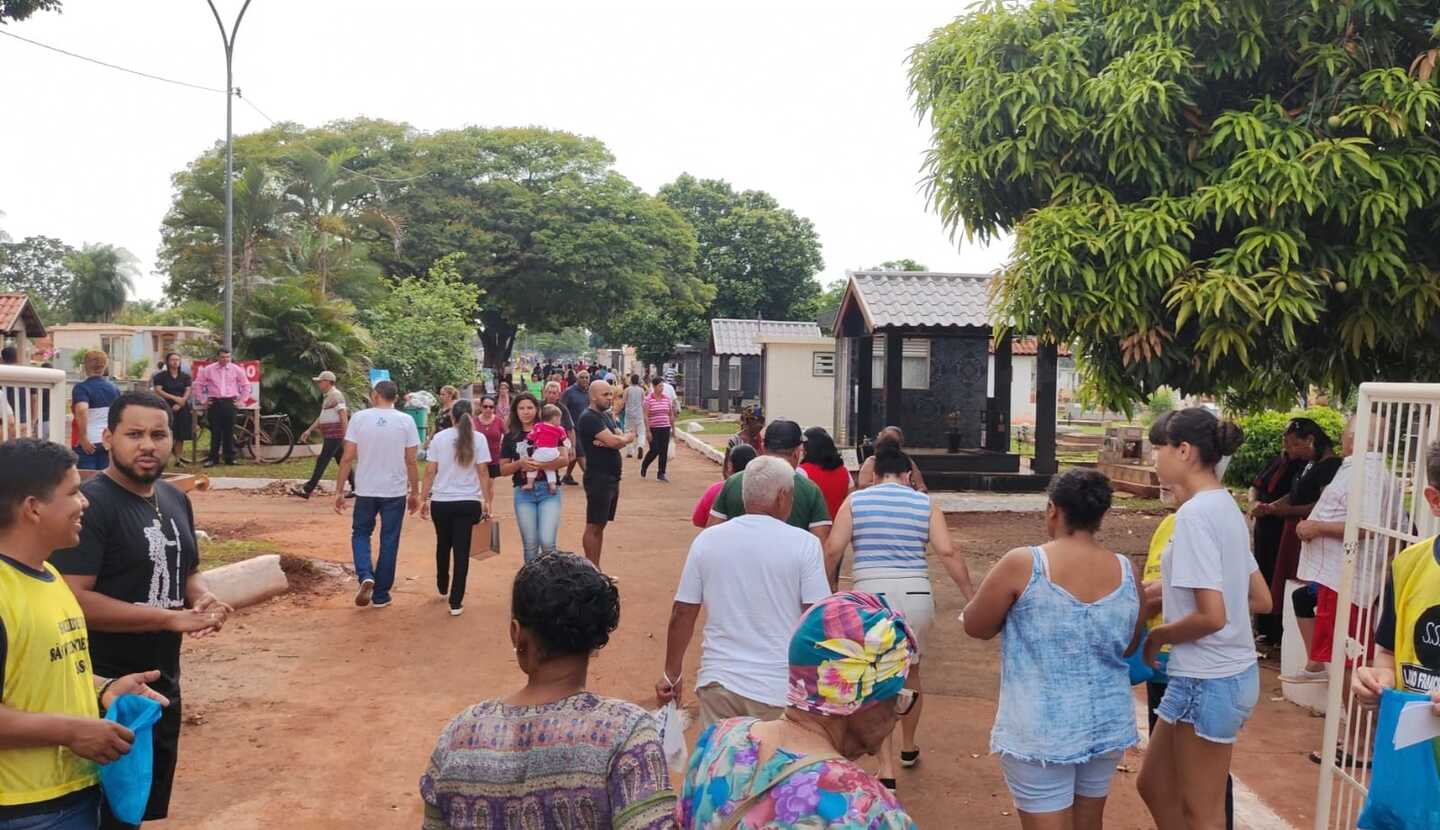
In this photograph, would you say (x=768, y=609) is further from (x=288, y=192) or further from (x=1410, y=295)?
(x=288, y=192)

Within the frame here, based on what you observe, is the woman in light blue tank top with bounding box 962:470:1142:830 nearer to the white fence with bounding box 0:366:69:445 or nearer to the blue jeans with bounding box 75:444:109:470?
the white fence with bounding box 0:366:69:445

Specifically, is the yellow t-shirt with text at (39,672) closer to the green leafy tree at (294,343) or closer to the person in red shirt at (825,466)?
the person in red shirt at (825,466)

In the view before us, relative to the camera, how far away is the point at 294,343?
19.6 meters

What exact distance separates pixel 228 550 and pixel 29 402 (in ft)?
22.9

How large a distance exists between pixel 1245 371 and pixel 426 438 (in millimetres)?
14079

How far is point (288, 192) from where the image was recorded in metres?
28.8

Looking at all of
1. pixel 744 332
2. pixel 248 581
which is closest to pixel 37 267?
pixel 744 332

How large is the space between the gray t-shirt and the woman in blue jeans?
5.23m

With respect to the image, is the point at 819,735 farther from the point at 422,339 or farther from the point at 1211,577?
the point at 422,339

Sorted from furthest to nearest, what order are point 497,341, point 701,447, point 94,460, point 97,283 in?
1. point 97,283
2. point 497,341
3. point 701,447
4. point 94,460

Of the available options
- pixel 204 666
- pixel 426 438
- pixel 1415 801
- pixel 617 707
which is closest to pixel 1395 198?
pixel 1415 801

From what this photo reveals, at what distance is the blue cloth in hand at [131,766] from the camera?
2.82m

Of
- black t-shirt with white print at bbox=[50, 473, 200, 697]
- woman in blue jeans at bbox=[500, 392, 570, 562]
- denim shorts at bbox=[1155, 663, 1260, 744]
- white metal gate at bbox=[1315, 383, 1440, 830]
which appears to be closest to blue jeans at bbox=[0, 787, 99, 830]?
black t-shirt with white print at bbox=[50, 473, 200, 697]

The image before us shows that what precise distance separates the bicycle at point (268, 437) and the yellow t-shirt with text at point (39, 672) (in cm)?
1699
